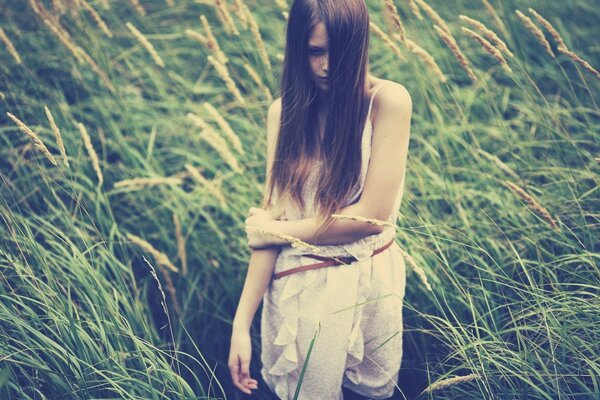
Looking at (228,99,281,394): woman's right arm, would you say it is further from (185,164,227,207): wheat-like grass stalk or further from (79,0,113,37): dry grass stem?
(79,0,113,37): dry grass stem

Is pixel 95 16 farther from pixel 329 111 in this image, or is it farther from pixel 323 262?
pixel 323 262

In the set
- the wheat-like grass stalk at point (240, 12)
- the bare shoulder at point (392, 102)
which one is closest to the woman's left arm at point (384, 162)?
the bare shoulder at point (392, 102)

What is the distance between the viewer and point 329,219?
128cm

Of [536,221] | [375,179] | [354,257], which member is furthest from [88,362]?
[536,221]

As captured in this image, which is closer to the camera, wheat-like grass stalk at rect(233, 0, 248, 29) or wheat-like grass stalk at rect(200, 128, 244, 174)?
wheat-like grass stalk at rect(200, 128, 244, 174)

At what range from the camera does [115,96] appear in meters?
2.17

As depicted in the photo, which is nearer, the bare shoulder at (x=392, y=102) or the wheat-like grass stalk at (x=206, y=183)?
the bare shoulder at (x=392, y=102)

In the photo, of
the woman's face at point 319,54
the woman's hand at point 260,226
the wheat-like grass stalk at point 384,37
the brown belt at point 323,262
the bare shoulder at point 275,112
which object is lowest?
the brown belt at point 323,262

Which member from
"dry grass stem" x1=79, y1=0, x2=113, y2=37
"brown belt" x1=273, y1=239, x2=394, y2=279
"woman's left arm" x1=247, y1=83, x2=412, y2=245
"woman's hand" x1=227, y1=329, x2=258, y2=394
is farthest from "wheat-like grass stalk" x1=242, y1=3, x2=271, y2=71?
"woman's hand" x1=227, y1=329, x2=258, y2=394

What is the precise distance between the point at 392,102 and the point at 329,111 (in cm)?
16

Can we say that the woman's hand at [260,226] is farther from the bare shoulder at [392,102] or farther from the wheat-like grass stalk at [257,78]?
the wheat-like grass stalk at [257,78]

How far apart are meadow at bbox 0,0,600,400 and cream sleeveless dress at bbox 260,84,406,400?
0.12m

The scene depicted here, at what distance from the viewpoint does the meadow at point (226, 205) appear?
1.35 meters

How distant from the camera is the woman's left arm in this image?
122 cm
